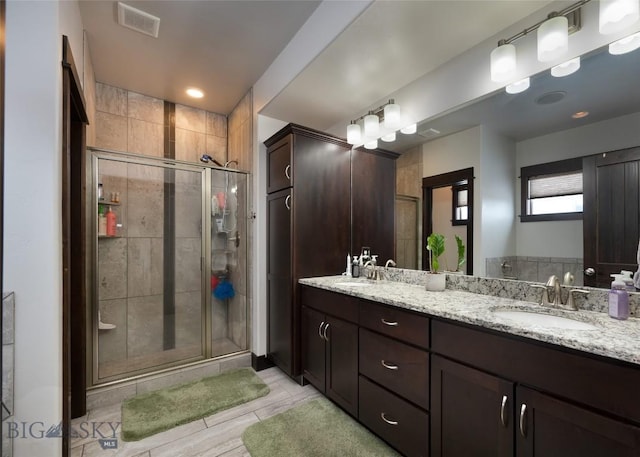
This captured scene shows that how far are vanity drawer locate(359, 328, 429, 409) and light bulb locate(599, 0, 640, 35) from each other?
161 cm

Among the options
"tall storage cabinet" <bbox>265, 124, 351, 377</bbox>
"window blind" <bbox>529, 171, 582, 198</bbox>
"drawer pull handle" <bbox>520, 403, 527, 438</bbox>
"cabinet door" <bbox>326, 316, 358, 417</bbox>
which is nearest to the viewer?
"drawer pull handle" <bbox>520, 403, 527, 438</bbox>

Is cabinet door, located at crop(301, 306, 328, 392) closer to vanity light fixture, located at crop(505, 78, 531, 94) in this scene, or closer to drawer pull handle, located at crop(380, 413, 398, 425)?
drawer pull handle, located at crop(380, 413, 398, 425)

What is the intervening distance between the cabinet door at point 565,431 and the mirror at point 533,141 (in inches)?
27.5

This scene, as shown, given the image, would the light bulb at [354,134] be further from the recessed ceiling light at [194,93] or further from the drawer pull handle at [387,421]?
the drawer pull handle at [387,421]

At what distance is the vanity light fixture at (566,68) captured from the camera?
1.33 m

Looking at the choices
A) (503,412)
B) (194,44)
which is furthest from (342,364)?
(194,44)

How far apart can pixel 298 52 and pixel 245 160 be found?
1203 mm

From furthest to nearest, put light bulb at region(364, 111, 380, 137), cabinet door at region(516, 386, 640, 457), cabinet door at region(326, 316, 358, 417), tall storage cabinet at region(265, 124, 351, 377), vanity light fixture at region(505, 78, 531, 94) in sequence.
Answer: light bulb at region(364, 111, 380, 137), tall storage cabinet at region(265, 124, 351, 377), cabinet door at region(326, 316, 358, 417), vanity light fixture at region(505, 78, 531, 94), cabinet door at region(516, 386, 640, 457)

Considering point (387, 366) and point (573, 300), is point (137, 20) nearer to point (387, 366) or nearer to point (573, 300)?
point (387, 366)

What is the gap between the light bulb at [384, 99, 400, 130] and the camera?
2156mm

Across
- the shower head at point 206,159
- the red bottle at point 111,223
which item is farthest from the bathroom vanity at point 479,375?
the red bottle at point 111,223

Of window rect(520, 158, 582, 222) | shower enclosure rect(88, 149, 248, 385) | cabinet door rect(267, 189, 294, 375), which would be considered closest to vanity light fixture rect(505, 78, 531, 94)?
window rect(520, 158, 582, 222)

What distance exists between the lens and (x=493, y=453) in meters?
1.07

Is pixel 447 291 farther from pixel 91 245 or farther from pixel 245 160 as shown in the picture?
pixel 91 245
